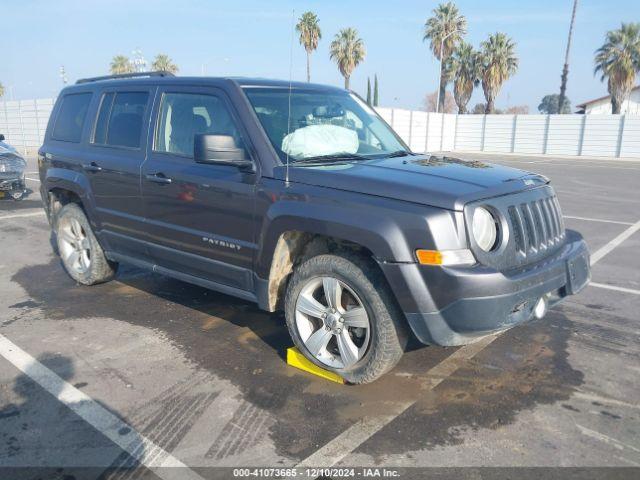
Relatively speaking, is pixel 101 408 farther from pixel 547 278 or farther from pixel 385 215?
pixel 547 278

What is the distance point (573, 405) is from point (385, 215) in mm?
1649

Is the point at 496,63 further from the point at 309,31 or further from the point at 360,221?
the point at 360,221

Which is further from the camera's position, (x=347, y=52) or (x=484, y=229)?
(x=347, y=52)

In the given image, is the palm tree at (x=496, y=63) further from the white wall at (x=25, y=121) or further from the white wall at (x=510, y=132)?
the white wall at (x=25, y=121)

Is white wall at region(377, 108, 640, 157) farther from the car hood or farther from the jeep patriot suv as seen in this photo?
the car hood

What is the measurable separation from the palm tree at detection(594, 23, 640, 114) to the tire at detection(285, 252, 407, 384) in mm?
44362

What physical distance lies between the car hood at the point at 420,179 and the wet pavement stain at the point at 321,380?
125cm

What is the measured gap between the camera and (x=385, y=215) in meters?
3.12

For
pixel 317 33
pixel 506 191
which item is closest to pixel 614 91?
pixel 317 33

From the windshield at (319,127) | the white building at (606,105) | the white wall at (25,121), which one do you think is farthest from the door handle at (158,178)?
the white building at (606,105)

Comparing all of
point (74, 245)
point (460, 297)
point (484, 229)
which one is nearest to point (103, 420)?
point (460, 297)

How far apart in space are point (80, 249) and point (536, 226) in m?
4.41

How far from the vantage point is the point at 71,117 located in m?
5.49

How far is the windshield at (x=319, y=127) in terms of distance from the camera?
12.7ft
